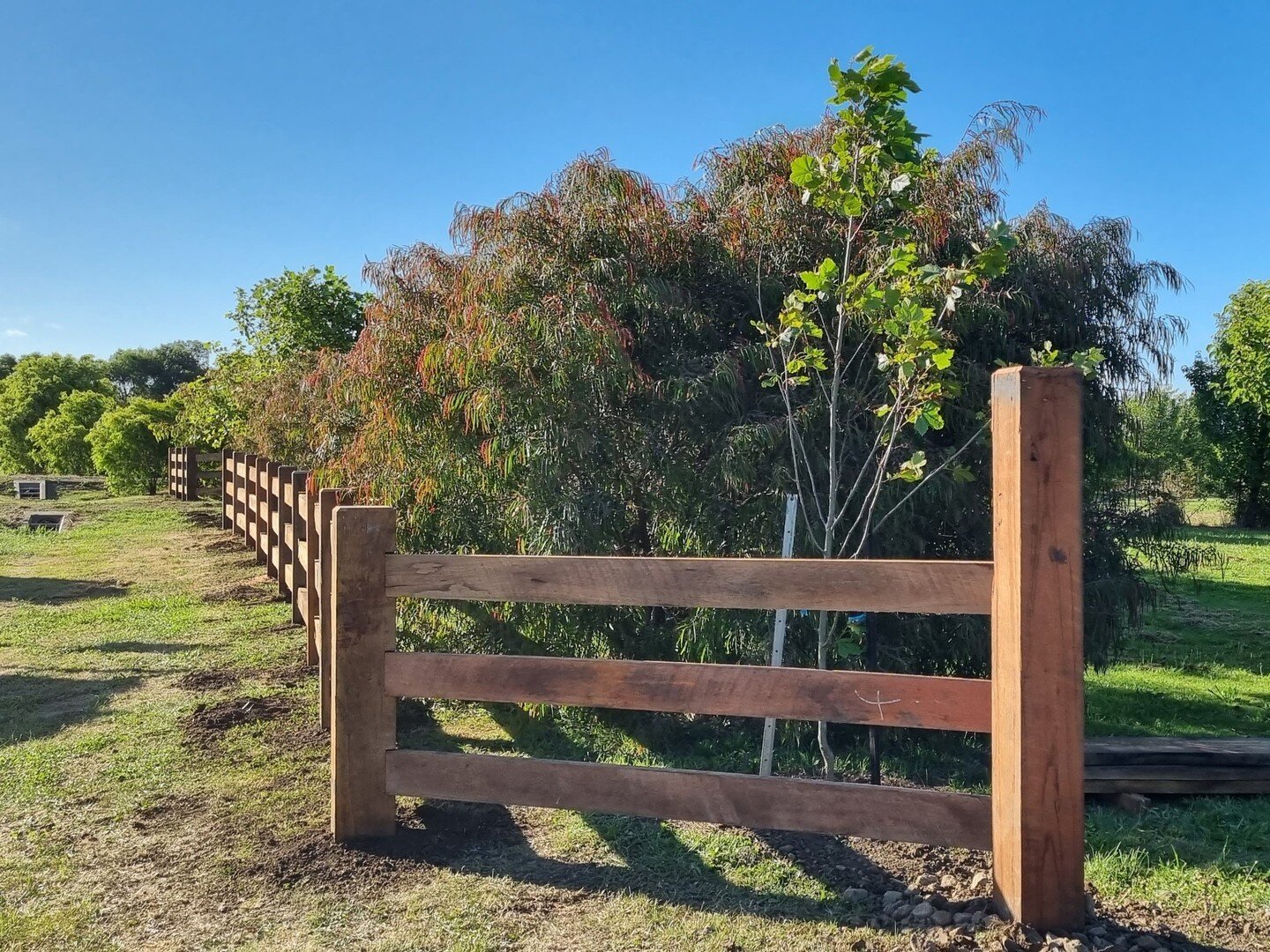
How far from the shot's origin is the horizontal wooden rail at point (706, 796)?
311 centimetres

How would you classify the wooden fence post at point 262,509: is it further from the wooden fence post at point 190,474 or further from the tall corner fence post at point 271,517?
the wooden fence post at point 190,474

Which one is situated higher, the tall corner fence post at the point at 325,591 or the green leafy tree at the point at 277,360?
the green leafy tree at the point at 277,360

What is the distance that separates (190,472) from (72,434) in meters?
11.3

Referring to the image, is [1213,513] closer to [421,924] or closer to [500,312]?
[500,312]

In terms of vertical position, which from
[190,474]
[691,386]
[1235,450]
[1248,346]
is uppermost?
[1248,346]

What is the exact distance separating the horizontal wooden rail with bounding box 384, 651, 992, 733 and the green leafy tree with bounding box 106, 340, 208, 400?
75.0 metres

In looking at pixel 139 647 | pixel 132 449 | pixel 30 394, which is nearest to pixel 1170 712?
pixel 139 647

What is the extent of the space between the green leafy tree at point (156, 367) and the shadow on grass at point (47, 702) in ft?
233

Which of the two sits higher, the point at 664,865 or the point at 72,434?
the point at 72,434

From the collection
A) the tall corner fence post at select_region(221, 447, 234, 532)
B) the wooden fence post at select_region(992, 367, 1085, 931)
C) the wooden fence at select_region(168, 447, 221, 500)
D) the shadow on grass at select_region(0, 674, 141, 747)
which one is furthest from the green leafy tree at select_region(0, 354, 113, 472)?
the wooden fence post at select_region(992, 367, 1085, 931)

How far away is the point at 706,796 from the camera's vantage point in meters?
3.30

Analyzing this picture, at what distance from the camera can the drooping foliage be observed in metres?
4.99

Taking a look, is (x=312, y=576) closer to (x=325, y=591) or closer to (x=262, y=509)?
(x=325, y=591)

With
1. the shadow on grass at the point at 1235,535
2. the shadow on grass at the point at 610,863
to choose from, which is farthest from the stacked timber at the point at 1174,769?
the shadow on grass at the point at 1235,535
